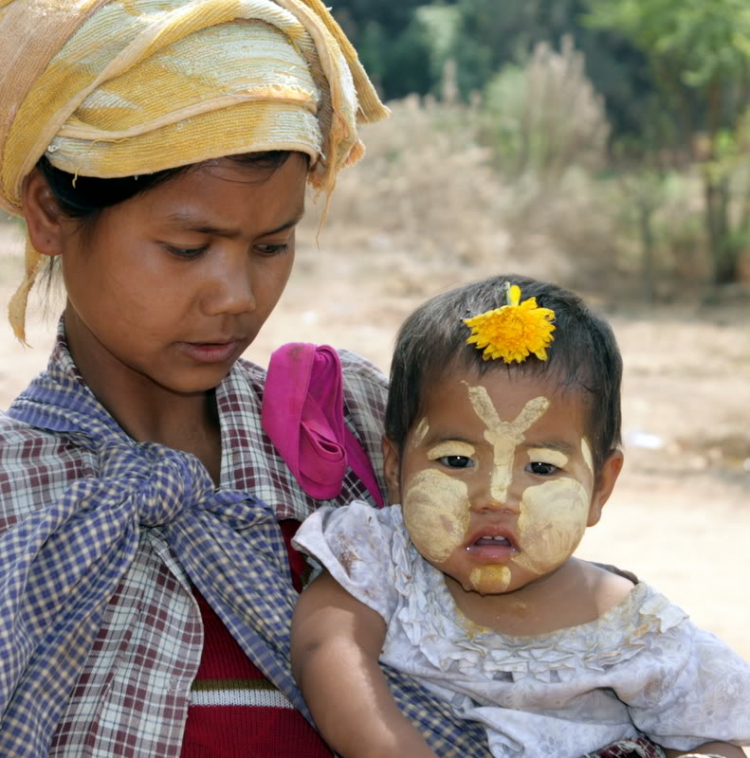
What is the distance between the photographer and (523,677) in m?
2.17

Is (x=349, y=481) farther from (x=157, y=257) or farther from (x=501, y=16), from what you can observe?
(x=501, y=16)

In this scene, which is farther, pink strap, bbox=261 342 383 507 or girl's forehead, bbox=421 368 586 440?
pink strap, bbox=261 342 383 507

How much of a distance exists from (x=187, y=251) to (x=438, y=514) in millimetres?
655

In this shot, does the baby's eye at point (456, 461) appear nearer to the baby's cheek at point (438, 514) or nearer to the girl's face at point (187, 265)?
the baby's cheek at point (438, 514)

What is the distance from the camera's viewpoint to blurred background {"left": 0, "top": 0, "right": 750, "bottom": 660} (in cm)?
809

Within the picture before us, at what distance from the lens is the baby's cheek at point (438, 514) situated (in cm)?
219

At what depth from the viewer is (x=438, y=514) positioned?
7.21ft

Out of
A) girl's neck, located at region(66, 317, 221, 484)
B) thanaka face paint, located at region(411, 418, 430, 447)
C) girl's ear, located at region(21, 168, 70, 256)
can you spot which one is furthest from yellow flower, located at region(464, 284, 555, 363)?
girl's ear, located at region(21, 168, 70, 256)

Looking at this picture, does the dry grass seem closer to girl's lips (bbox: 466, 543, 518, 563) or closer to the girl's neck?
the girl's neck

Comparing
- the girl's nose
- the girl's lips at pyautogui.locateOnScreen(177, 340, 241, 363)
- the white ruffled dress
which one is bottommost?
the white ruffled dress

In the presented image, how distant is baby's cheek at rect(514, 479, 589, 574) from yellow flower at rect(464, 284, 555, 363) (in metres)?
0.23

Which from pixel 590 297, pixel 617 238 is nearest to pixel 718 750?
pixel 590 297

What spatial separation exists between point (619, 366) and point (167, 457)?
861mm

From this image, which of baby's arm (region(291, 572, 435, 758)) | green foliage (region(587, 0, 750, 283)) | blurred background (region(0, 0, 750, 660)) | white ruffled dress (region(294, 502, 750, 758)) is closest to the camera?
baby's arm (region(291, 572, 435, 758))
